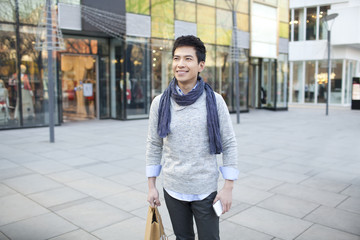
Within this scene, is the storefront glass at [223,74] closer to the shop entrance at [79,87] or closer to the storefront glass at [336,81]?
the shop entrance at [79,87]

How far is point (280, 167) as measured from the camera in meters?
6.88

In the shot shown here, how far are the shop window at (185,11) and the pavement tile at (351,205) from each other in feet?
41.2

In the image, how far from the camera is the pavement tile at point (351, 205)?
15.0 ft

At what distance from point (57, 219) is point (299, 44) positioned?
88.4 feet

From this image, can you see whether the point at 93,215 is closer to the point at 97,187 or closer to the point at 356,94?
the point at 97,187

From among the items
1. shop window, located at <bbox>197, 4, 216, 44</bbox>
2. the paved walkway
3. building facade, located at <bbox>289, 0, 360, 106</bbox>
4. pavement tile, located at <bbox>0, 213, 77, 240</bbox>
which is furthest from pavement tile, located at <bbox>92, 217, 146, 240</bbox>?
building facade, located at <bbox>289, 0, 360, 106</bbox>

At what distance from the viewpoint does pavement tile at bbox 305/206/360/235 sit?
13.1ft

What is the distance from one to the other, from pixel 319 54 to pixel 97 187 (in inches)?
993

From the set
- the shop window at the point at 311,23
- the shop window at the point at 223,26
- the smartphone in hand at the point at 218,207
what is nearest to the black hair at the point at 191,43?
the smartphone in hand at the point at 218,207

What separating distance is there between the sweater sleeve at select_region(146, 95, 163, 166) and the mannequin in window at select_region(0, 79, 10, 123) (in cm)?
1110

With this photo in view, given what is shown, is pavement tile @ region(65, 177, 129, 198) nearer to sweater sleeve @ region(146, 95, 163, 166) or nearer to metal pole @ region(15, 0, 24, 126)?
sweater sleeve @ region(146, 95, 163, 166)

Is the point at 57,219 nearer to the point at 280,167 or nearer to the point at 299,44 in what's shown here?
the point at 280,167

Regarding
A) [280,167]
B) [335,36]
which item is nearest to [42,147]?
[280,167]

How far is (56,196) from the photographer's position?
16.4 feet
